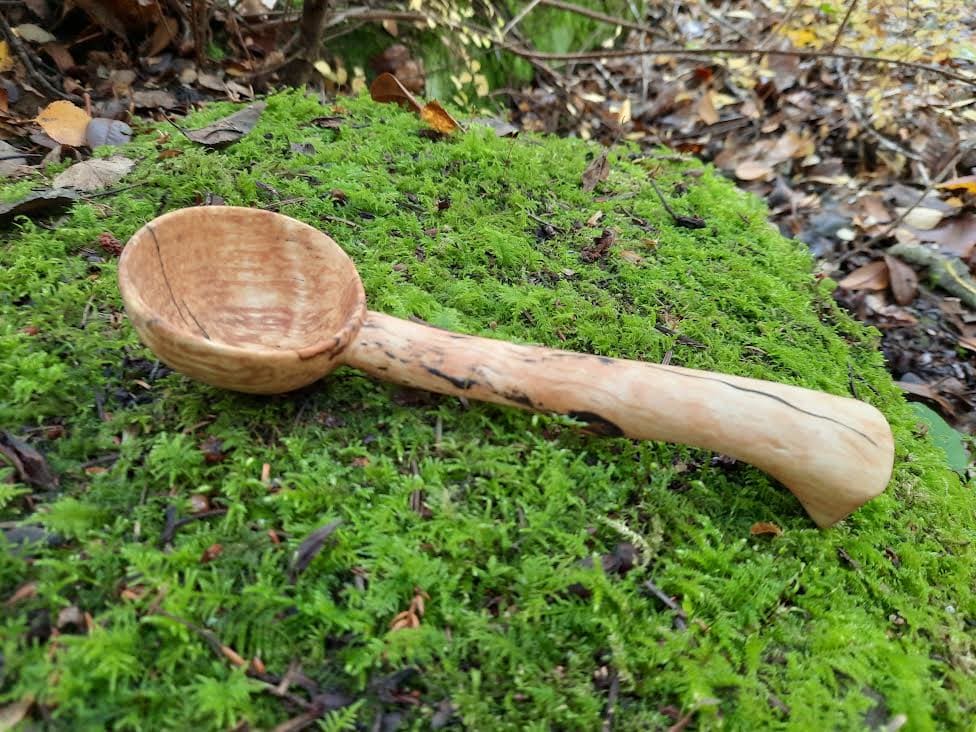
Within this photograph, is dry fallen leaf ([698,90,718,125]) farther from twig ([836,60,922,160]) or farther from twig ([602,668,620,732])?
twig ([602,668,620,732])

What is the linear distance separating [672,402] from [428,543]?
731 millimetres

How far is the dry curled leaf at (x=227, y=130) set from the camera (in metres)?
2.69

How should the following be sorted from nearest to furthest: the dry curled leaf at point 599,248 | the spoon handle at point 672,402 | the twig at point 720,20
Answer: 1. the spoon handle at point 672,402
2. the dry curled leaf at point 599,248
3. the twig at point 720,20

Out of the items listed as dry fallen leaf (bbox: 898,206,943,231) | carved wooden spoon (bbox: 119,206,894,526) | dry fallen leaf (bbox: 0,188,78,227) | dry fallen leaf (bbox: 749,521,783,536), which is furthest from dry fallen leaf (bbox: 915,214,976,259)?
dry fallen leaf (bbox: 0,188,78,227)

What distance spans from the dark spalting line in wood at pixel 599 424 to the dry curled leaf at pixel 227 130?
190 cm

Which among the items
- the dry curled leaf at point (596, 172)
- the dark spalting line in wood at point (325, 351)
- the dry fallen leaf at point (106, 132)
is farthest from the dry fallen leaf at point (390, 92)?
the dark spalting line in wood at point (325, 351)

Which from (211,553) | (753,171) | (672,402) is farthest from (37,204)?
(753,171)

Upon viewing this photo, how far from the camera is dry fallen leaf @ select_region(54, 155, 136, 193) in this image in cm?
242

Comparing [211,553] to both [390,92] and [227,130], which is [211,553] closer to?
[227,130]

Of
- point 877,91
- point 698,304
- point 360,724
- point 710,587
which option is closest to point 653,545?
point 710,587

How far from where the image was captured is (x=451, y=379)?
72.0 inches

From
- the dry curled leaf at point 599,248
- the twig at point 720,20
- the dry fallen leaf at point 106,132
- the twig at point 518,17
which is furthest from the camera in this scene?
the twig at point 720,20

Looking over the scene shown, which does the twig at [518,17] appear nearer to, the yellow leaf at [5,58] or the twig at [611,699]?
the yellow leaf at [5,58]

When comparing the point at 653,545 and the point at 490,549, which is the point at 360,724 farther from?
the point at 653,545
